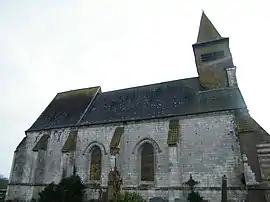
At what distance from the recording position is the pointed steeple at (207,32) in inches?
842

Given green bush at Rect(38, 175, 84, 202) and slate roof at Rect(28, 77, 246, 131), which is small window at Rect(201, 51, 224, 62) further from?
green bush at Rect(38, 175, 84, 202)

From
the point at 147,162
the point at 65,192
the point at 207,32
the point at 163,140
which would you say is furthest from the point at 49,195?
the point at 207,32

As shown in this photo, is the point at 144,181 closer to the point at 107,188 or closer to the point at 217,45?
the point at 107,188

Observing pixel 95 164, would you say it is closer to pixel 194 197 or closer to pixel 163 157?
pixel 163 157

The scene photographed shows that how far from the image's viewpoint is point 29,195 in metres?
19.7

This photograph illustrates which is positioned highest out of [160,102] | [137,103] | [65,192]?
[137,103]

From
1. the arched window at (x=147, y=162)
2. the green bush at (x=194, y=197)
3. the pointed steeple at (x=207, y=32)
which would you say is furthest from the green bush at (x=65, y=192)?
the pointed steeple at (x=207, y=32)

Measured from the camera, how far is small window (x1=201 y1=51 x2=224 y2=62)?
2008 centimetres

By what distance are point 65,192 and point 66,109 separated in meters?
8.76

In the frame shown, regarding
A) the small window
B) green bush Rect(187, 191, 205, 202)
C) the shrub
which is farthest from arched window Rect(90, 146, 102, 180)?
the small window

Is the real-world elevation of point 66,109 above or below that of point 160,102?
above

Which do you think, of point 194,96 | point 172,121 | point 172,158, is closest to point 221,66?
point 194,96

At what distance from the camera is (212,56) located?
66.8 ft

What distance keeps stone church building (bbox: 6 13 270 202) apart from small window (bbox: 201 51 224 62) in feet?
0.27
